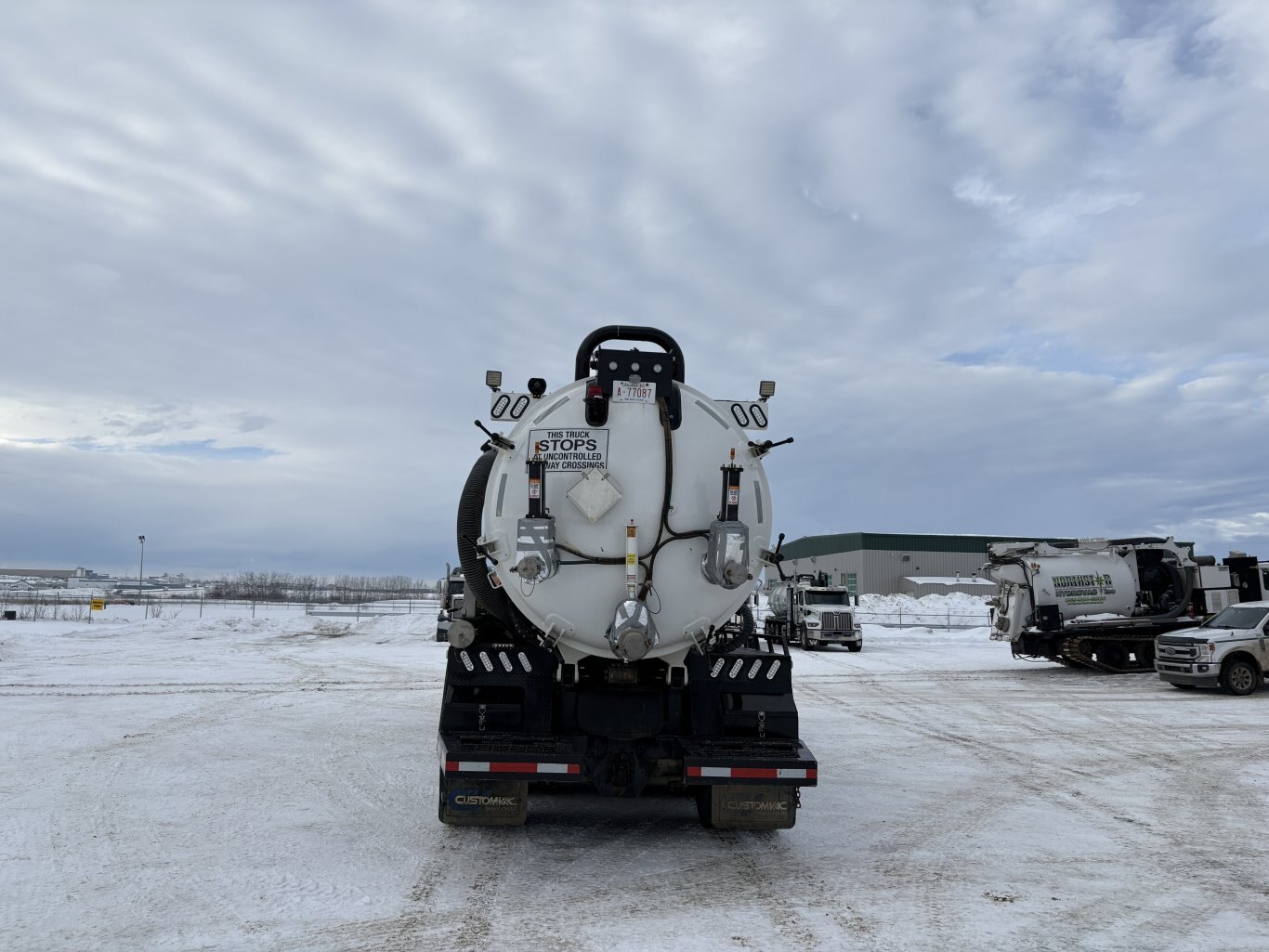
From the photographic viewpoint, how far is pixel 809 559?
253 feet

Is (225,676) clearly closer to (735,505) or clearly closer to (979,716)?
(979,716)

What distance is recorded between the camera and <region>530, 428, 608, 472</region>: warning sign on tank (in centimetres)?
630

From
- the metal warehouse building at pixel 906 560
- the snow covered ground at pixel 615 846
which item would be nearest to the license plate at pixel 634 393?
the snow covered ground at pixel 615 846

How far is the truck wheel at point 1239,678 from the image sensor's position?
685 inches

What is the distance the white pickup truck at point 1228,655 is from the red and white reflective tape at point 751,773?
1529cm

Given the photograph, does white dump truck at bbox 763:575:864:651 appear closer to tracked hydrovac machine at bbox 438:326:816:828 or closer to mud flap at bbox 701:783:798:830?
tracked hydrovac machine at bbox 438:326:816:828

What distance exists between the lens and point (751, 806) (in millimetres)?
6281

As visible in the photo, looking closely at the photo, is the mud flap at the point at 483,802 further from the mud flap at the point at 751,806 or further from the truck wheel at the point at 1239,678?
the truck wheel at the point at 1239,678

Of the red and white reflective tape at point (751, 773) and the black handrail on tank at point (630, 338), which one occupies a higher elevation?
the black handrail on tank at point (630, 338)

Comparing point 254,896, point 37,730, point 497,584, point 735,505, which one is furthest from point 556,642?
point 37,730

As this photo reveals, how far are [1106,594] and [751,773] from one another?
69.4 ft

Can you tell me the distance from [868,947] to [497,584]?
3.41 m

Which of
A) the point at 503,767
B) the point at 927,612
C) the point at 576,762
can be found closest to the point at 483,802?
the point at 503,767

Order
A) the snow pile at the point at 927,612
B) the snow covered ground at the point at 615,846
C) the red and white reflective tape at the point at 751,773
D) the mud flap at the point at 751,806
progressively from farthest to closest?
the snow pile at the point at 927,612
the mud flap at the point at 751,806
the red and white reflective tape at the point at 751,773
the snow covered ground at the point at 615,846
